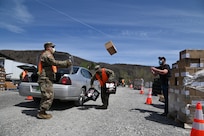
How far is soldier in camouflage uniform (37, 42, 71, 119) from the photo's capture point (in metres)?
A: 5.17

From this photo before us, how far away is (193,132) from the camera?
3271 mm

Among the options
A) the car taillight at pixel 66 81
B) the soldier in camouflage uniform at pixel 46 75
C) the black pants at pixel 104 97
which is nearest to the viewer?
the soldier in camouflage uniform at pixel 46 75

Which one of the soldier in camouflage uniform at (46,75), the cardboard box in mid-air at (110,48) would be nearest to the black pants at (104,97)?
the cardboard box in mid-air at (110,48)

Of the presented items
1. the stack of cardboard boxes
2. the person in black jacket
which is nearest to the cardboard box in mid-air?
the person in black jacket

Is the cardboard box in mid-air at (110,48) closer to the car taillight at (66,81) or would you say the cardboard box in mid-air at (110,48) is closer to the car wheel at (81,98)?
the car wheel at (81,98)

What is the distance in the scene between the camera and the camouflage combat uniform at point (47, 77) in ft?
17.0

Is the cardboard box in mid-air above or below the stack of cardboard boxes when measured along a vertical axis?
above

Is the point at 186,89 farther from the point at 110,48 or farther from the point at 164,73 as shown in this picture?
the point at 110,48

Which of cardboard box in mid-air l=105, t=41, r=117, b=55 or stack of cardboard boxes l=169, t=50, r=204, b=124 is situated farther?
cardboard box in mid-air l=105, t=41, r=117, b=55

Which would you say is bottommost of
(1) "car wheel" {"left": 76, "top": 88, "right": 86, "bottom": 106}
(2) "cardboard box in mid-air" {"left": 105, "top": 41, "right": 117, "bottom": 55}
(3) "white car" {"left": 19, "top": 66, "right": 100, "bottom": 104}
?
(1) "car wheel" {"left": 76, "top": 88, "right": 86, "bottom": 106}

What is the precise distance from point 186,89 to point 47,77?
3.52m

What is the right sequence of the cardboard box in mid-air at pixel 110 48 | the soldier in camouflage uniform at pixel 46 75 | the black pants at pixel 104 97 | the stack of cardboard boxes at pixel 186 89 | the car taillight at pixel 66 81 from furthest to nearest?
the cardboard box in mid-air at pixel 110 48, the black pants at pixel 104 97, the car taillight at pixel 66 81, the soldier in camouflage uniform at pixel 46 75, the stack of cardboard boxes at pixel 186 89

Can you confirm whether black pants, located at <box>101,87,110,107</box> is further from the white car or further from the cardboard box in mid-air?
the cardboard box in mid-air

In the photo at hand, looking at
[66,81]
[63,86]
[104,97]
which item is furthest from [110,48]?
[63,86]
